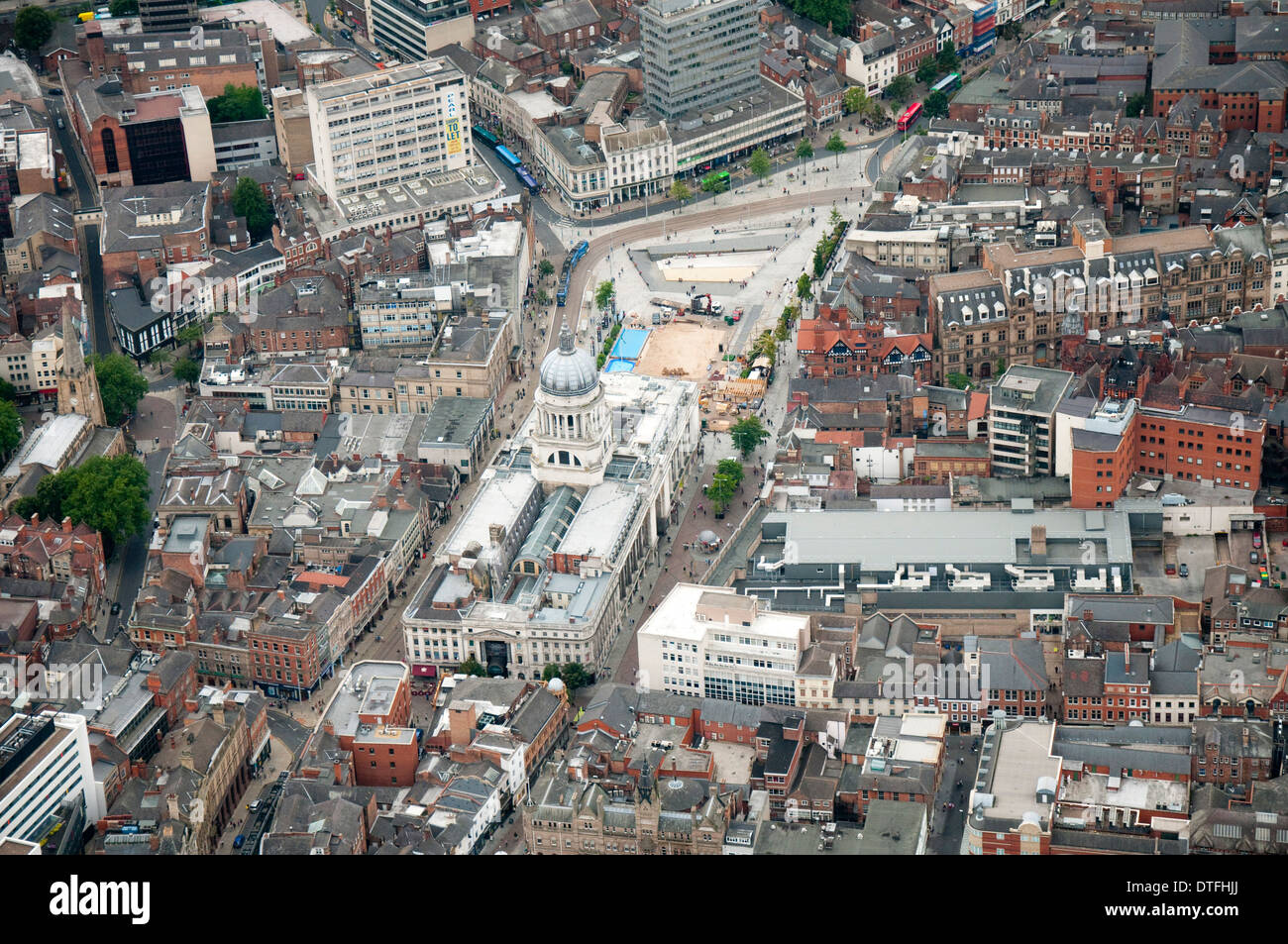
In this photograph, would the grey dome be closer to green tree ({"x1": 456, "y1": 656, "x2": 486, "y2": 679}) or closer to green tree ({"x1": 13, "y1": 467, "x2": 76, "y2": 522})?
green tree ({"x1": 456, "y1": 656, "x2": 486, "y2": 679})

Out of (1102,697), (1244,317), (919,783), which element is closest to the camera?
(919,783)

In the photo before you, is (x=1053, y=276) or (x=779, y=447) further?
(x=1053, y=276)

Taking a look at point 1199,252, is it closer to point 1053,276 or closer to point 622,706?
point 1053,276

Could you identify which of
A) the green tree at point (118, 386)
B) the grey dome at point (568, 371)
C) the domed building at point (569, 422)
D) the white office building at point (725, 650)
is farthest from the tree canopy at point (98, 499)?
the white office building at point (725, 650)

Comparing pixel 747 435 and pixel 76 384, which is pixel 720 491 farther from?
pixel 76 384

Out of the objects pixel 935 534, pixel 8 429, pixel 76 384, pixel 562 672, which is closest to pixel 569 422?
pixel 562 672
